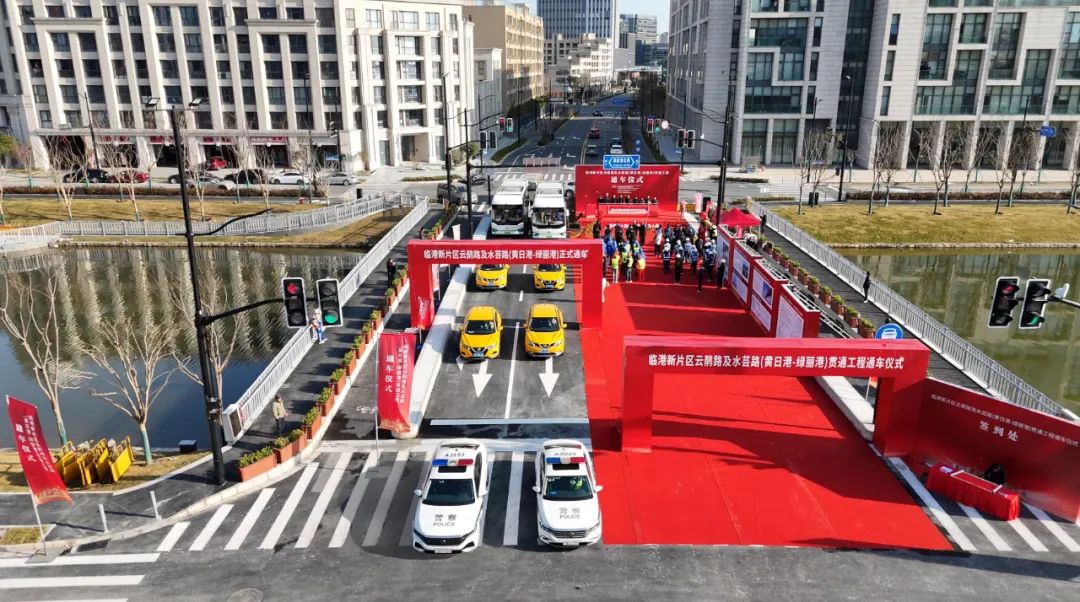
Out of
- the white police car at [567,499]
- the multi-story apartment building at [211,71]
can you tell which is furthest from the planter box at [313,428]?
the multi-story apartment building at [211,71]

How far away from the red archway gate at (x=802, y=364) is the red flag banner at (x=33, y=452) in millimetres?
14253

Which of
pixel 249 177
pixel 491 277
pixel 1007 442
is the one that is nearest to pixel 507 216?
pixel 491 277

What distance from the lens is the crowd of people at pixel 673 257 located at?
118 feet

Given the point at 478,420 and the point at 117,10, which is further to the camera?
the point at 117,10

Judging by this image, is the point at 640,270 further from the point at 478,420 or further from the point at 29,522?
the point at 29,522

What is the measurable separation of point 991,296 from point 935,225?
12.1m

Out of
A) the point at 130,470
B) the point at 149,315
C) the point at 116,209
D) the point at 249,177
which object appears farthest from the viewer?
the point at 249,177

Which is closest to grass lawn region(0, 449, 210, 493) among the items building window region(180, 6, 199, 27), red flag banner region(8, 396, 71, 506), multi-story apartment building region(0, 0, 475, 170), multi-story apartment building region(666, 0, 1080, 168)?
red flag banner region(8, 396, 71, 506)

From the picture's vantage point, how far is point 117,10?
7088 centimetres

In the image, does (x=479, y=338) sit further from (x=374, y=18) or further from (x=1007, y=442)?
(x=374, y=18)

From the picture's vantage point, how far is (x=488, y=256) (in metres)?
29.2

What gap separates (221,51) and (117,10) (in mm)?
10743

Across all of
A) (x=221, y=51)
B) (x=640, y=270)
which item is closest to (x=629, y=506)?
(x=640, y=270)

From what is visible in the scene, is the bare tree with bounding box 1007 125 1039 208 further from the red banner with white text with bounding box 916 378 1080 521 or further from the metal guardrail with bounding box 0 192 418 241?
the metal guardrail with bounding box 0 192 418 241
